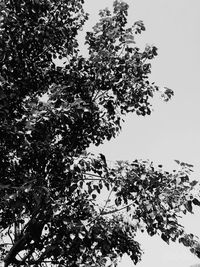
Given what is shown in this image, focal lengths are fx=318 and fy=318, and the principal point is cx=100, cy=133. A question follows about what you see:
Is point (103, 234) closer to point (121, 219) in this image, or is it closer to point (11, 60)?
point (121, 219)

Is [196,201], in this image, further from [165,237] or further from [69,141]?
[69,141]

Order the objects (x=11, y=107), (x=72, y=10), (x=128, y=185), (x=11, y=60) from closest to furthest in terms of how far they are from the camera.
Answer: (x=128, y=185) < (x=11, y=107) < (x=11, y=60) < (x=72, y=10)

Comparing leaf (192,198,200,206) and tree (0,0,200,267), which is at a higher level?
tree (0,0,200,267)

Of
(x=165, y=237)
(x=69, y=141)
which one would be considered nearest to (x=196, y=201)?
(x=165, y=237)

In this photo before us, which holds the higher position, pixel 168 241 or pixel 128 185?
pixel 128 185

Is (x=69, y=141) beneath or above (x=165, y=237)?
above

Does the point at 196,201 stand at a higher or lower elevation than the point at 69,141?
lower

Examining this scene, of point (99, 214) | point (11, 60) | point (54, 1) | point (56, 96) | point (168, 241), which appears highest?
point (54, 1)

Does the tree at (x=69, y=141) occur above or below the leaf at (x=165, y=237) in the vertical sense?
above

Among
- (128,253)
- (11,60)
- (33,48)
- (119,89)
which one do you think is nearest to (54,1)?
(33,48)

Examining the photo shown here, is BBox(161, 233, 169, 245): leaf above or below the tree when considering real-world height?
below

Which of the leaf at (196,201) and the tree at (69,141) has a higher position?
the tree at (69,141)

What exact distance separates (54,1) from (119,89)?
10.7ft

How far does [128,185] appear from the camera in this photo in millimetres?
6727
